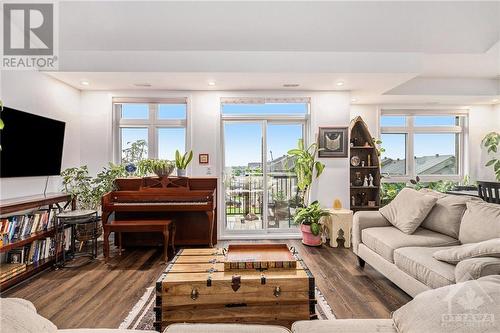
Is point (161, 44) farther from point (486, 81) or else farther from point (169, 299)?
point (486, 81)

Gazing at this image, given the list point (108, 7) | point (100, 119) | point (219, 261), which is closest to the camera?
point (219, 261)

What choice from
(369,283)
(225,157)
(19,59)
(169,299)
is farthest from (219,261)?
(19,59)

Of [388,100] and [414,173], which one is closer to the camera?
[388,100]

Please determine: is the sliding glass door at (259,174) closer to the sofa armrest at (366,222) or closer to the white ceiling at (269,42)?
the white ceiling at (269,42)

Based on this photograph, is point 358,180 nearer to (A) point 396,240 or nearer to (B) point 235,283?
(A) point 396,240

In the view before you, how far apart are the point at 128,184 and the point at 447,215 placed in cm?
403

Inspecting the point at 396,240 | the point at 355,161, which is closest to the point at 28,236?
the point at 396,240

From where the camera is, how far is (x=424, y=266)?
211 cm

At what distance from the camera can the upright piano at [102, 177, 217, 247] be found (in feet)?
12.4

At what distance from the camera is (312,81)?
4.02m

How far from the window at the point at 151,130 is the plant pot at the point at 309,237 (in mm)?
2416

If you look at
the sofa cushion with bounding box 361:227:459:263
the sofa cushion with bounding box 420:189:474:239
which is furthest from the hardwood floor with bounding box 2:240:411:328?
the sofa cushion with bounding box 420:189:474:239

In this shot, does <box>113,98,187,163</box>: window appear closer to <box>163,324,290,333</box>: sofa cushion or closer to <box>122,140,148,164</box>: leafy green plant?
<box>122,140,148,164</box>: leafy green plant

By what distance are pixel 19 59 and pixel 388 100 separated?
19.0 ft
